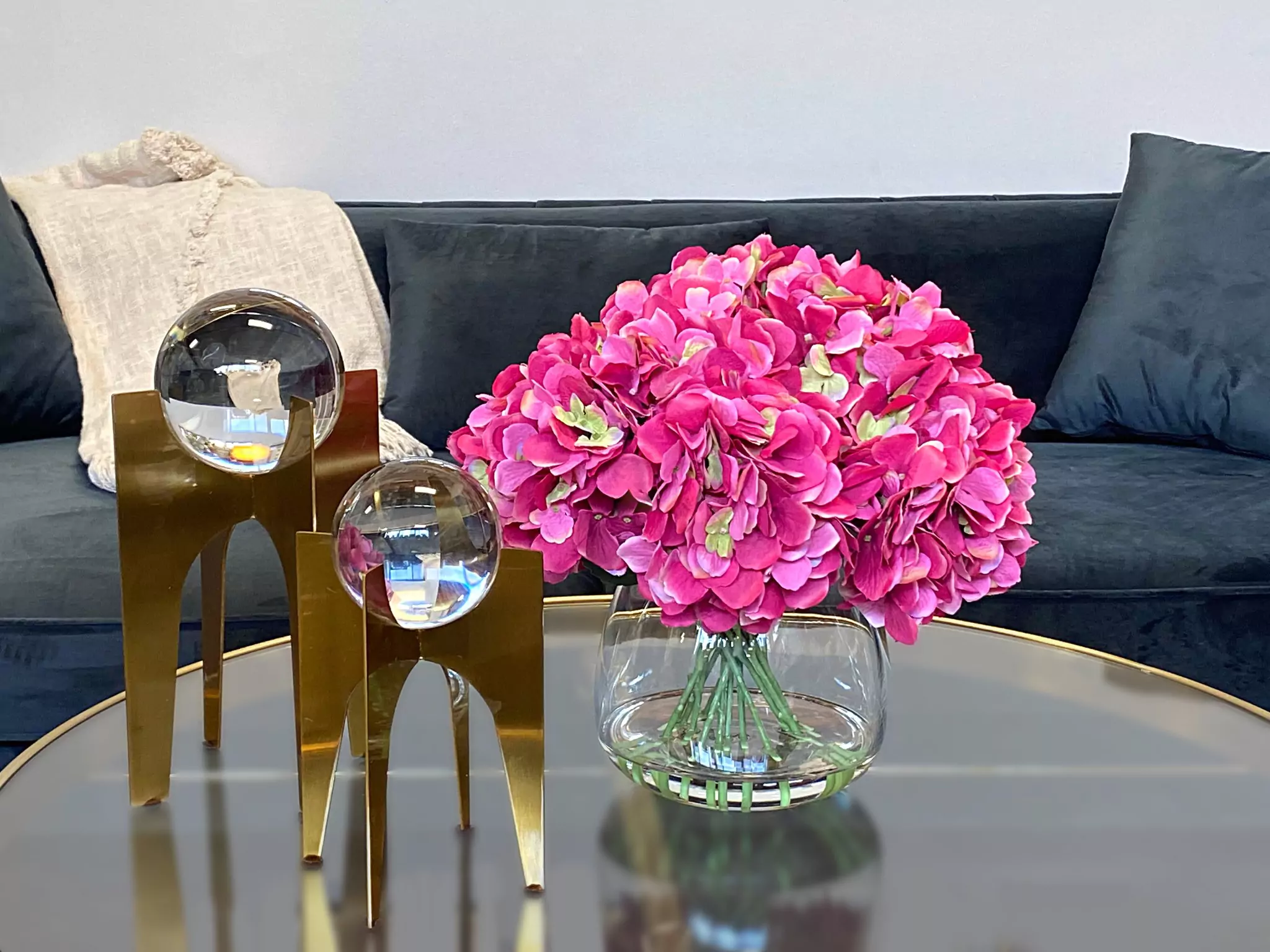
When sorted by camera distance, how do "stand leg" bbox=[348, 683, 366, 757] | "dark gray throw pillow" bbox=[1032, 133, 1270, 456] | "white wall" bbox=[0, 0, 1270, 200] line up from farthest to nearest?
"white wall" bbox=[0, 0, 1270, 200], "dark gray throw pillow" bbox=[1032, 133, 1270, 456], "stand leg" bbox=[348, 683, 366, 757]

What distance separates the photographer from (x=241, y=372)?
27.6 inches

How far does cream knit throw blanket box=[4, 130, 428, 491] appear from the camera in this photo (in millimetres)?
1886

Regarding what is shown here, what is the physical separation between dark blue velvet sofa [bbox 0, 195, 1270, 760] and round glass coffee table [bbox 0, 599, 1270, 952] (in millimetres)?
410

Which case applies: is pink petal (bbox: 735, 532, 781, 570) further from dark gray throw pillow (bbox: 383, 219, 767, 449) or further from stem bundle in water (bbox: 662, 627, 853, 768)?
dark gray throw pillow (bbox: 383, 219, 767, 449)

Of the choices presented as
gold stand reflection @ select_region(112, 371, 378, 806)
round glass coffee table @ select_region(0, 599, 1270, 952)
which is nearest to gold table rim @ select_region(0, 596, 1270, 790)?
round glass coffee table @ select_region(0, 599, 1270, 952)

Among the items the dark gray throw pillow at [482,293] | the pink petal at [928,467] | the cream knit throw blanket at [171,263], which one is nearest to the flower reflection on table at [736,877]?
the pink petal at [928,467]

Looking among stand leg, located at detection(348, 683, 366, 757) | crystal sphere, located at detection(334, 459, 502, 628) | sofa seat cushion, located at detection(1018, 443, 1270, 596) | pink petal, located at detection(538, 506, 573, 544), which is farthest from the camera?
sofa seat cushion, located at detection(1018, 443, 1270, 596)

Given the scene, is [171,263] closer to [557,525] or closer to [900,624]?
[557,525]

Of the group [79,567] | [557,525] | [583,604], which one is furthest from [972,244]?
[557,525]

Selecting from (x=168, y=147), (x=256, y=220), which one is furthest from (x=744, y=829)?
(x=168, y=147)

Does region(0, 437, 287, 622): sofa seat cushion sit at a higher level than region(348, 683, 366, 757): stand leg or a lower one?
lower

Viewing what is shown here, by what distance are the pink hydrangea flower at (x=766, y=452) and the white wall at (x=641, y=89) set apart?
162 centimetres

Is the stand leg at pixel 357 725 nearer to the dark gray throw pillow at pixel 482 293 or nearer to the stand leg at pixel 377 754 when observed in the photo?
the stand leg at pixel 377 754

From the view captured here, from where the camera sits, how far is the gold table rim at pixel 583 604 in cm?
87
